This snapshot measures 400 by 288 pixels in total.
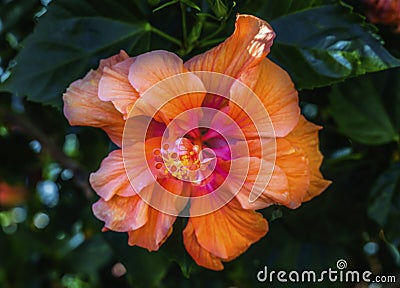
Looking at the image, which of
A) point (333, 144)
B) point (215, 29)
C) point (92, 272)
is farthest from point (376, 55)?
point (92, 272)

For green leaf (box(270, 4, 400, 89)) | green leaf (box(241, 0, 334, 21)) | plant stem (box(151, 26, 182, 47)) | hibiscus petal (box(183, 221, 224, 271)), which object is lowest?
hibiscus petal (box(183, 221, 224, 271))

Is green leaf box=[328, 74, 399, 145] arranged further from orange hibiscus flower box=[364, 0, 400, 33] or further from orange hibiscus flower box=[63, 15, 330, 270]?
orange hibiscus flower box=[63, 15, 330, 270]

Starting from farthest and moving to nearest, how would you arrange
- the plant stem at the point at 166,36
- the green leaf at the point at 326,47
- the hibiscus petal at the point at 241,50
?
the plant stem at the point at 166,36
the green leaf at the point at 326,47
the hibiscus petal at the point at 241,50

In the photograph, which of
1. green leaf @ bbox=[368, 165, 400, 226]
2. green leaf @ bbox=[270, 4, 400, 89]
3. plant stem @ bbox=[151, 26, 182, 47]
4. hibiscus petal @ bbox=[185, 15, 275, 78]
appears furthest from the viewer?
green leaf @ bbox=[368, 165, 400, 226]

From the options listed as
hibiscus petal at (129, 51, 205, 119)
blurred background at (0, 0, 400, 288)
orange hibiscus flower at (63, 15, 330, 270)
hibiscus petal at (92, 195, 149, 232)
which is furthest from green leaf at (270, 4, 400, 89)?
hibiscus petal at (92, 195, 149, 232)

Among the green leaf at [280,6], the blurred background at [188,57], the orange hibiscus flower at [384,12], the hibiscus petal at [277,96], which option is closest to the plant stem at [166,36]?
the blurred background at [188,57]

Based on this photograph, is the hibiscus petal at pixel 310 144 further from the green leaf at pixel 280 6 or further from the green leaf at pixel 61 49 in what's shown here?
the green leaf at pixel 61 49
